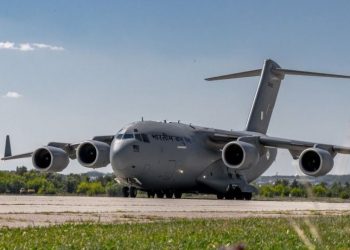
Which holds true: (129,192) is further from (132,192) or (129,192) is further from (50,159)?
(50,159)

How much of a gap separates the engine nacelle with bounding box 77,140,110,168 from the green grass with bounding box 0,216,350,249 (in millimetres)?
21691

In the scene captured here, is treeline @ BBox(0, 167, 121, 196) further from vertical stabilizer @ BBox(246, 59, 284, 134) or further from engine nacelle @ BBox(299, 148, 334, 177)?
engine nacelle @ BBox(299, 148, 334, 177)

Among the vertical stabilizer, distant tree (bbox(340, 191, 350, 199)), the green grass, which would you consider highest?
the vertical stabilizer

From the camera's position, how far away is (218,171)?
38.5m

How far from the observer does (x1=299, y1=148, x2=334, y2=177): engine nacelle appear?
3288 cm

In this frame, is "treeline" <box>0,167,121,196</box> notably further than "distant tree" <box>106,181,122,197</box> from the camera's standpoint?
Yes

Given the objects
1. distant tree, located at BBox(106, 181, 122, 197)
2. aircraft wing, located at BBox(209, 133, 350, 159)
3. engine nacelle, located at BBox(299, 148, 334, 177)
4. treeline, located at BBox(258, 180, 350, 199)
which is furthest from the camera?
treeline, located at BBox(258, 180, 350, 199)

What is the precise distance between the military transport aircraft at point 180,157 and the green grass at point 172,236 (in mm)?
20197

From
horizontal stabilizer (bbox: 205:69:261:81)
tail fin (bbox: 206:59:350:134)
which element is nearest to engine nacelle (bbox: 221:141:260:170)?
tail fin (bbox: 206:59:350:134)

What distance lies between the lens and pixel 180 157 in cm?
3541

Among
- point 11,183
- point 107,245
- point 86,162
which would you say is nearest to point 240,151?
point 86,162

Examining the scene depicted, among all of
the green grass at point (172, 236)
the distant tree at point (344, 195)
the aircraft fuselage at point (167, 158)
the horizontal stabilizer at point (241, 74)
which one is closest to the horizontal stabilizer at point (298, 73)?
the horizontal stabilizer at point (241, 74)

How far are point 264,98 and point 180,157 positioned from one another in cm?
989

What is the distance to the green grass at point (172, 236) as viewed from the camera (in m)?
8.93
